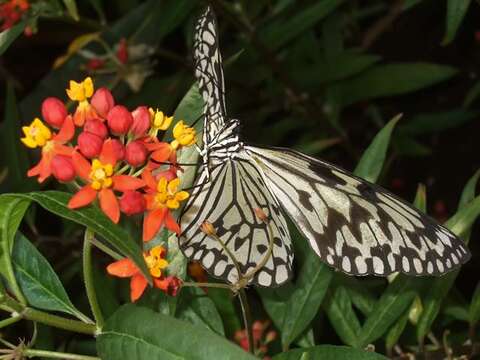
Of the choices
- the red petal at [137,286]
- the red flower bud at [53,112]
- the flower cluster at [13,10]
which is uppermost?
the flower cluster at [13,10]

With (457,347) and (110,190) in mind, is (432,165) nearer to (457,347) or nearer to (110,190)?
(457,347)

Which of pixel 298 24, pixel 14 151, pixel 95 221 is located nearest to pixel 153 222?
pixel 95 221

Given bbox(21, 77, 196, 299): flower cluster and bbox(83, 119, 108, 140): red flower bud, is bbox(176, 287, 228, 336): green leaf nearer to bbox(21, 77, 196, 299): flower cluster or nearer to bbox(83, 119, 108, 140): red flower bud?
bbox(21, 77, 196, 299): flower cluster

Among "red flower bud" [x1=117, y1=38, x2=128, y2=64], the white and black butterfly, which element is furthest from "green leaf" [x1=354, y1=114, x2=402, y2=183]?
"red flower bud" [x1=117, y1=38, x2=128, y2=64]

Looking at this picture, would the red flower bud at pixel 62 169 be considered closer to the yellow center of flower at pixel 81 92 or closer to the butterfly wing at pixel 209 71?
the yellow center of flower at pixel 81 92

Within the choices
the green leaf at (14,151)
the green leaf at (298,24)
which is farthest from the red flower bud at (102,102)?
the green leaf at (298,24)

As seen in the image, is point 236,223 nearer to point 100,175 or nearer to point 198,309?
point 198,309

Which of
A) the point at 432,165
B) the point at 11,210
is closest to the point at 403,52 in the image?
the point at 432,165
